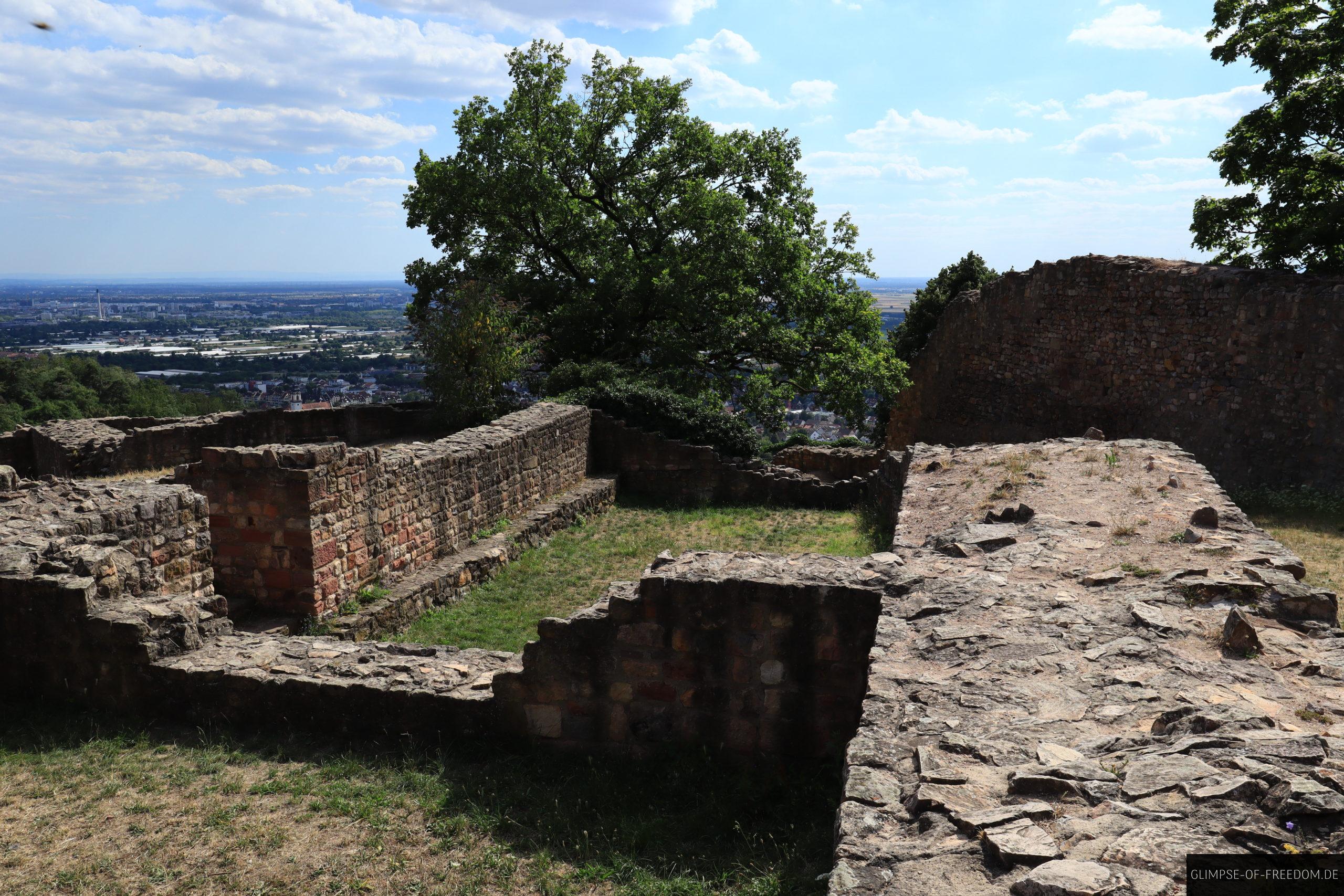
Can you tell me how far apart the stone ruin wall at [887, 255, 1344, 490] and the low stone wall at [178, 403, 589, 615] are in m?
10.9

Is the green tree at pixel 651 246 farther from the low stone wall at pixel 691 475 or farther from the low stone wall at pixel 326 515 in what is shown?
the low stone wall at pixel 326 515

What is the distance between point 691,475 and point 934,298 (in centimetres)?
1738

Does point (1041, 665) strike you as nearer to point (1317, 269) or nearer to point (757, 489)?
point (757, 489)

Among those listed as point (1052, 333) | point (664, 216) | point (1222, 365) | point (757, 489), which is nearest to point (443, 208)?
point (664, 216)

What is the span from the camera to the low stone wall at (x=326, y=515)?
27.6 ft

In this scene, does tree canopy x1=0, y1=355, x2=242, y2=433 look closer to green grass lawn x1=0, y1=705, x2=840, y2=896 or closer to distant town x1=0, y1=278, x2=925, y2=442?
distant town x1=0, y1=278, x2=925, y2=442

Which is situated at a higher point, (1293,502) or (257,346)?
(257,346)

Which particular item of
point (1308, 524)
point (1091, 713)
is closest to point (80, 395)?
point (1308, 524)

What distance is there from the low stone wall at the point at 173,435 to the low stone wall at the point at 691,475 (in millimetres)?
5668

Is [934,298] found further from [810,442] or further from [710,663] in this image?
[710,663]

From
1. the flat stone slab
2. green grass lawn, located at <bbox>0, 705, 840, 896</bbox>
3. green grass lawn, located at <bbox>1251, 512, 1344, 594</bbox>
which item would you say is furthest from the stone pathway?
the flat stone slab

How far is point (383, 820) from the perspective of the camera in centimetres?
475

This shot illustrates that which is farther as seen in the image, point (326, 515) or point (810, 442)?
point (810, 442)

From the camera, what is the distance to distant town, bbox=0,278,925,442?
3141cm
